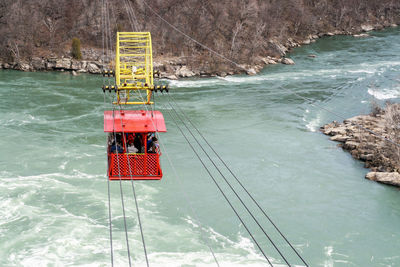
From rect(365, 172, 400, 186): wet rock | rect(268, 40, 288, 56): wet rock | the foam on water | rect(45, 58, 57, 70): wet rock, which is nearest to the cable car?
rect(365, 172, 400, 186): wet rock

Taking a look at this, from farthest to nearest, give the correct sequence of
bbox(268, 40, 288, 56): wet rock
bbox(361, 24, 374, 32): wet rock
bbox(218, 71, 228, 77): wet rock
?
bbox(361, 24, 374, 32): wet rock
bbox(268, 40, 288, 56): wet rock
bbox(218, 71, 228, 77): wet rock

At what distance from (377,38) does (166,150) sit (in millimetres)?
45567

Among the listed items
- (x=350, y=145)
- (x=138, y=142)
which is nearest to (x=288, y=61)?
(x=350, y=145)

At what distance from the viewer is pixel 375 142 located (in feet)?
78.0

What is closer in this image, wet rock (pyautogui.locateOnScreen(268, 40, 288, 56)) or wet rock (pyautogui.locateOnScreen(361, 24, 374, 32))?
wet rock (pyautogui.locateOnScreen(268, 40, 288, 56))

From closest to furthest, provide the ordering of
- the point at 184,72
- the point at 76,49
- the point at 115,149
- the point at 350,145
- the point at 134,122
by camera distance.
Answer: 1. the point at 115,149
2. the point at 134,122
3. the point at 350,145
4. the point at 184,72
5. the point at 76,49

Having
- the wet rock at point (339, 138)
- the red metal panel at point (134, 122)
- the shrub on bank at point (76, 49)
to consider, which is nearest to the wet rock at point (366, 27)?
the shrub on bank at point (76, 49)

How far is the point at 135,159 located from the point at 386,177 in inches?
512

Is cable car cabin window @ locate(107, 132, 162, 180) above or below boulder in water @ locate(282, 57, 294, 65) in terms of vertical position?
below

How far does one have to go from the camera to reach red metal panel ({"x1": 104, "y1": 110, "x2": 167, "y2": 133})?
12.9 m

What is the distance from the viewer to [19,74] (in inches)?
1602

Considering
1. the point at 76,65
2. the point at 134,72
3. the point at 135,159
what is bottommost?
the point at 135,159

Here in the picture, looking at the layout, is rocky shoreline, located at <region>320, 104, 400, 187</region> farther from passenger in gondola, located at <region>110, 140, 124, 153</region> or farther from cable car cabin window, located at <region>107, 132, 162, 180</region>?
passenger in gondola, located at <region>110, 140, 124, 153</region>

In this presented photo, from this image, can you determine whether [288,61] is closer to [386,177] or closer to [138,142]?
[386,177]
